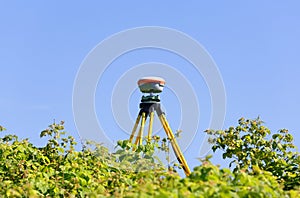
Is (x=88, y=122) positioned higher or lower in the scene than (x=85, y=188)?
higher

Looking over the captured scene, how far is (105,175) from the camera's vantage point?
19.9ft

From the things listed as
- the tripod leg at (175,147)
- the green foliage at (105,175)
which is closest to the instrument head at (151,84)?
the tripod leg at (175,147)

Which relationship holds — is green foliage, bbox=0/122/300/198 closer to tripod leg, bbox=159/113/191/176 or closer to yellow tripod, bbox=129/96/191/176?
tripod leg, bbox=159/113/191/176

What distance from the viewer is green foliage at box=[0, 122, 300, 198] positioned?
3.41m

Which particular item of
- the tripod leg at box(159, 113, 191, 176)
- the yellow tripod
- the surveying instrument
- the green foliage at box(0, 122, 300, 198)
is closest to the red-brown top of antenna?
the surveying instrument

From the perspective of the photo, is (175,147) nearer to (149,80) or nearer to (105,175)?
(149,80)

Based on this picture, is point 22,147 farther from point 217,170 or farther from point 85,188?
point 217,170

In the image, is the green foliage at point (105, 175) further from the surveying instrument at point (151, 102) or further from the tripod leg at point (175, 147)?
the surveying instrument at point (151, 102)

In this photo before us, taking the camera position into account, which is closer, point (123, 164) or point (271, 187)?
point (271, 187)

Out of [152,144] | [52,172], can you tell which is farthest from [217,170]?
[152,144]

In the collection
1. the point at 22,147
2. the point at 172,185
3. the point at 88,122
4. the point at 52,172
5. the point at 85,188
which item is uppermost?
the point at 88,122

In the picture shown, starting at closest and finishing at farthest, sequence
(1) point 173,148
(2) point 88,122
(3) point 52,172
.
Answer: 1. (3) point 52,172
2. (2) point 88,122
3. (1) point 173,148

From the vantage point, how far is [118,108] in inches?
316

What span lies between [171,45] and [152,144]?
6.20 ft
